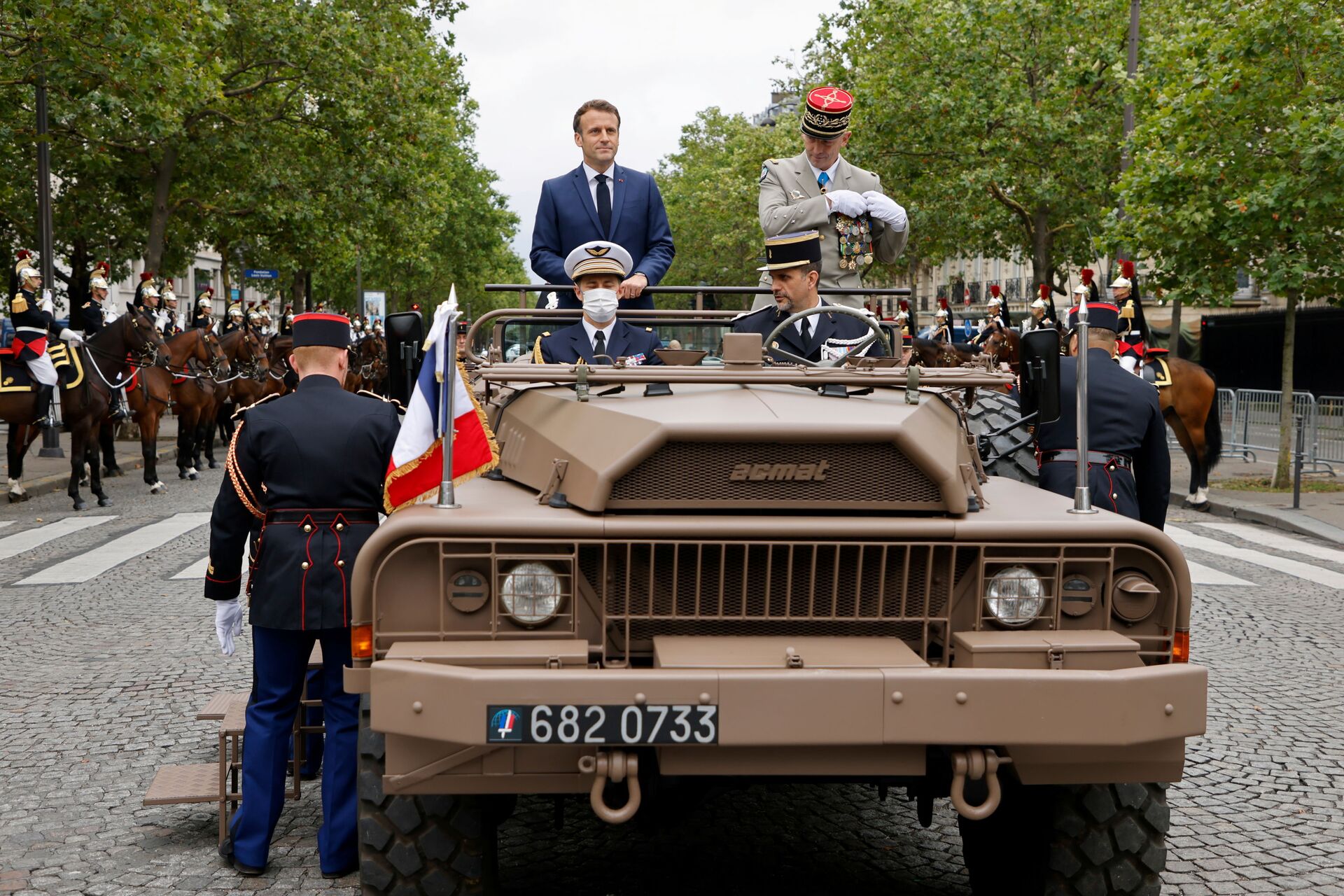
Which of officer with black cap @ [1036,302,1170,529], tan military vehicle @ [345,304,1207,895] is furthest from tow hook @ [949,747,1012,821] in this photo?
officer with black cap @ [1036,302,1170,529]

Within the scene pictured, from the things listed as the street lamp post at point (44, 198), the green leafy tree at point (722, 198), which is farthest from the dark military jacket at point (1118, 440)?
the green leafy tree at point (722, 198)

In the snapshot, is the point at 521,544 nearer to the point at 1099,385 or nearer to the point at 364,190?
the point at 1099,385

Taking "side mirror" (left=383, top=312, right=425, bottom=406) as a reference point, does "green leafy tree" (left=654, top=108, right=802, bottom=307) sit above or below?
above

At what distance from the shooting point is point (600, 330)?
6.51 meters

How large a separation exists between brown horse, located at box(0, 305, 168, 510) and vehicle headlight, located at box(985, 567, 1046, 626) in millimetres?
15037

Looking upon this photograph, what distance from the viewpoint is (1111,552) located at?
164 inches

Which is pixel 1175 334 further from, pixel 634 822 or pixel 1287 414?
pixel 634 822

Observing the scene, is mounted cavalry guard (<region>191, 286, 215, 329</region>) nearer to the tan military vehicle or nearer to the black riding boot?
the black riding boot

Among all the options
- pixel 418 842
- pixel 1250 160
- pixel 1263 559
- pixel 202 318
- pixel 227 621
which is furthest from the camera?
pixel 202 318

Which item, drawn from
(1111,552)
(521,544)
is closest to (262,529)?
(521,544)

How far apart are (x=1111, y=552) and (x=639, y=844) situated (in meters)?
2.24

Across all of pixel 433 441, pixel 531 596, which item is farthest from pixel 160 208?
pixel 531 596

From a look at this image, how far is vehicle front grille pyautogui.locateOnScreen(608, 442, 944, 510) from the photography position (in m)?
4.16

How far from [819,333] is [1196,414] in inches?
521
